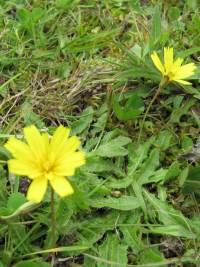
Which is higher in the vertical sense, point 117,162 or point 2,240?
point 117,162

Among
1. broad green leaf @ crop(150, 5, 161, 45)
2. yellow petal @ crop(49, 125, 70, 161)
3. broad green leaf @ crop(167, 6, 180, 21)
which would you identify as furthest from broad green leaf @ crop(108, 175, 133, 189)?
broad green leaf @ crop(167, 6, 180, 21)

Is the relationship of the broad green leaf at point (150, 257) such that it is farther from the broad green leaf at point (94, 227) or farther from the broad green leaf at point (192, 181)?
the broad green leaf at point (192, 181)

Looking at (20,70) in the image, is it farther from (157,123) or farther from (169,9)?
(169,9)

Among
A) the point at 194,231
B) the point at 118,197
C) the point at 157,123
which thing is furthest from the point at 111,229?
the point at 157,123

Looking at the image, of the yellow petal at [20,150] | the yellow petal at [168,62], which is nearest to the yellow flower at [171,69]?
the yellow petal at [168,62]

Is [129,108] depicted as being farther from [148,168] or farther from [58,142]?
[58,142]
